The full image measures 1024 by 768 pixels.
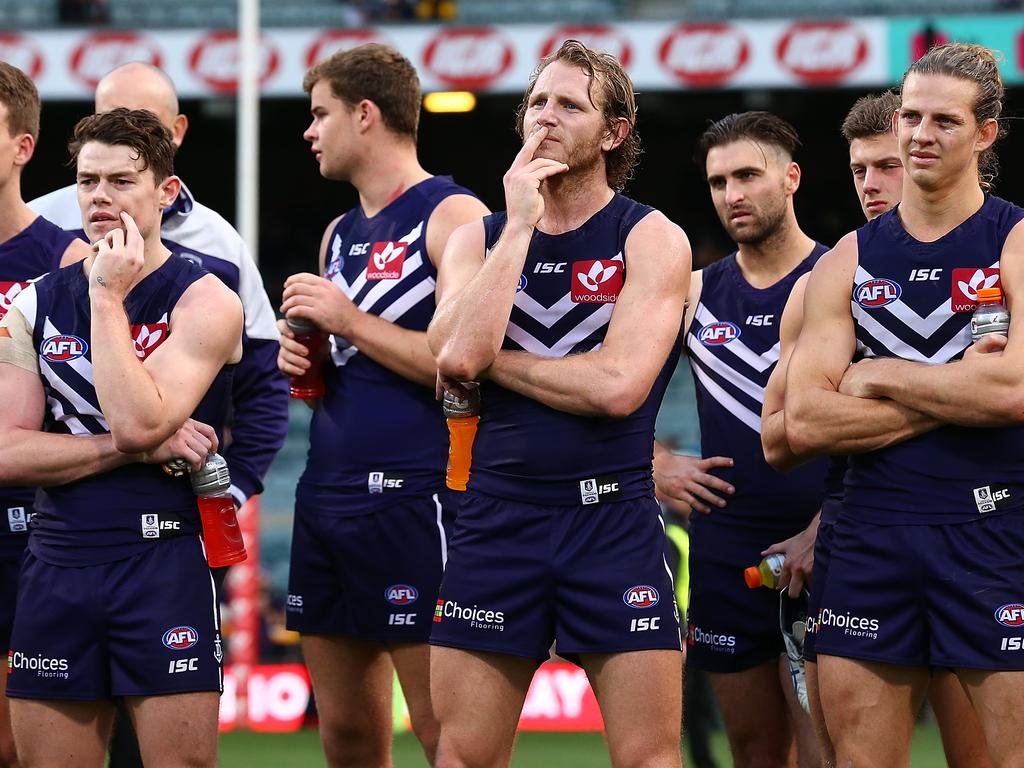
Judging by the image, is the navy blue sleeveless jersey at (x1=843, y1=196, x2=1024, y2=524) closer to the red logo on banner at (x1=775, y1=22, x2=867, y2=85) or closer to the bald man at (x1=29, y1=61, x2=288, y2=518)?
the bald man at (x1=29, y1=61, x2=288, y2=518)

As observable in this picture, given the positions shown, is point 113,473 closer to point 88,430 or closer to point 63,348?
point 88,430

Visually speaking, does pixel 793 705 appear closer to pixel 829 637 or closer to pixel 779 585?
pixel 779 585

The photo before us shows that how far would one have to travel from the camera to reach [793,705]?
5137 millimetres

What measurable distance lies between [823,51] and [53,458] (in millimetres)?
11803

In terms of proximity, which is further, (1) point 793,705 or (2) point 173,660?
(1) point 793,705

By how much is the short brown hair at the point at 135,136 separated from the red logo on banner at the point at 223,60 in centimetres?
1081

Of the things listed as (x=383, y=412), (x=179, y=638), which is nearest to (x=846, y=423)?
(x=383, y=412)

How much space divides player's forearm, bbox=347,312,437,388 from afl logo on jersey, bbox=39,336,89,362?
99 centimetres

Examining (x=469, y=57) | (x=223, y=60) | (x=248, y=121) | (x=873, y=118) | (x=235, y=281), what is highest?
(x=223, y=60)

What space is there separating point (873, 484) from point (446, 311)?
1258 millimetres

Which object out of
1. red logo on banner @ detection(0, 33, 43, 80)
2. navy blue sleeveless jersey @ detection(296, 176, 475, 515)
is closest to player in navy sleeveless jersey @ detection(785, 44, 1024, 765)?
navy blue sleeveless jersey @ detection(296, 176, 475, 515)

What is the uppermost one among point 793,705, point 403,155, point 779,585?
point 403,155

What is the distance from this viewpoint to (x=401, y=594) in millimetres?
5176

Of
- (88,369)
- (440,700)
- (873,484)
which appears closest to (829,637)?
(873,484)
